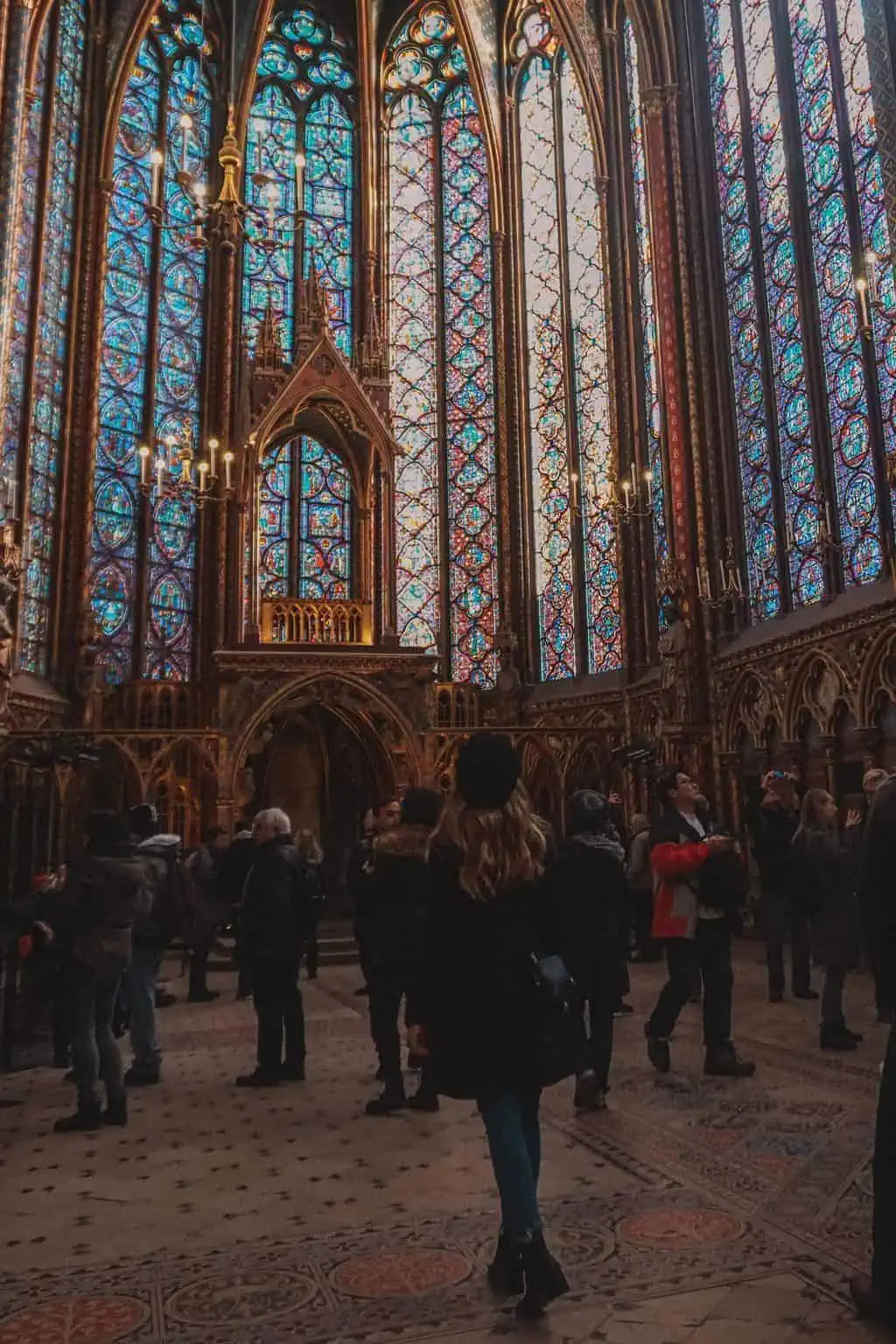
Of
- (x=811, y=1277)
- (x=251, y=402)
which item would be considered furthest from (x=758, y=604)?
(x=811, y=1277)

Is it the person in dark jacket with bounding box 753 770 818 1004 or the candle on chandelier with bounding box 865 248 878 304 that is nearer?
the person in dark jacket with bounding box 753 770 818 1004

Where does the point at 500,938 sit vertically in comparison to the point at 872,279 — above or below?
below

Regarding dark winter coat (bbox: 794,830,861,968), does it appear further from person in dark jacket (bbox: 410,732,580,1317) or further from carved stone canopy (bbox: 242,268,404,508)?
carved stone canopy (bbox: 242,268,404,508)

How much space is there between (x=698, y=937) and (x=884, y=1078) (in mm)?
2832

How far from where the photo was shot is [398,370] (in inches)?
824

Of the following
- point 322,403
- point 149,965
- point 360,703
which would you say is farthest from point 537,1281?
point 322,403

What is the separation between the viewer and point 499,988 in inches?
121

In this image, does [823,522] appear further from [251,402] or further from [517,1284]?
[517,1284]

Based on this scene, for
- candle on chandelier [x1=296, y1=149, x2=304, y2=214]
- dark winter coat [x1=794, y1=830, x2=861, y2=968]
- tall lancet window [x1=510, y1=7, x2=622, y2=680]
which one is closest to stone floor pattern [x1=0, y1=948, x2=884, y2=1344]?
dark winter coat [x1=794, y1=830, x2=861, y2=968]

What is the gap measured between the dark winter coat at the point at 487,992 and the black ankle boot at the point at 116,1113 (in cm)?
279

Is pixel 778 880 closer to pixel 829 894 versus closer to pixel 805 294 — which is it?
pixel 829 894

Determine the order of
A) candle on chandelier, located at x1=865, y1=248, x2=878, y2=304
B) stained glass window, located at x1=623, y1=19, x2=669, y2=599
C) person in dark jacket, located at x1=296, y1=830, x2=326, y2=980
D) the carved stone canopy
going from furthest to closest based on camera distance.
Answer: stained glass window, located at x1=623, y1=19, x2=669, y2=599 → the carved stone canopy → candle on chandelier, located at x1=865, y1=248, x2=878, y2=304 → person in dark jacket, located at x1=296, y1=830, x2=326, y2=980

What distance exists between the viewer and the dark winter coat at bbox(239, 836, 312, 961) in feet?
19.4

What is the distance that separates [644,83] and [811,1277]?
60.8 ft
